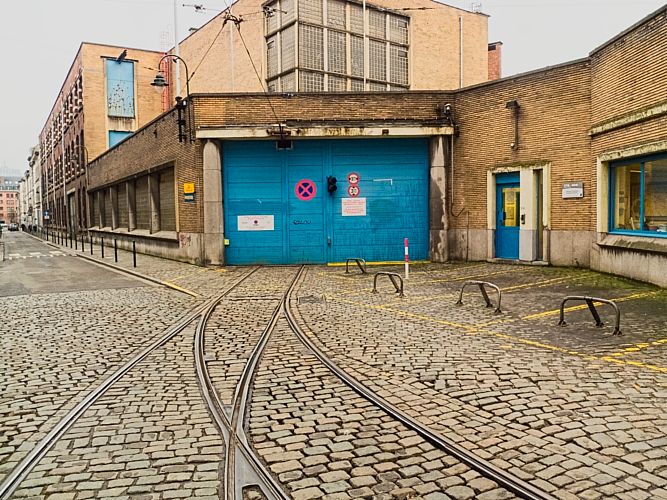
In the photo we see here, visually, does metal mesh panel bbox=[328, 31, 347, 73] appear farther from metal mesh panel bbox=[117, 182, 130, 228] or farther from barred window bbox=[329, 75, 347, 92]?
metal mesh panel bbox=[117, 182, 130, 228]

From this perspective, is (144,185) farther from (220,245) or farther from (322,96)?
(322,96)

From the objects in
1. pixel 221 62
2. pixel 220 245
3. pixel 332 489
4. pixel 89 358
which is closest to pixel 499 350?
pixel 332 489

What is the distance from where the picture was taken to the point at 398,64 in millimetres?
31484

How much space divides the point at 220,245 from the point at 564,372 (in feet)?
49.1

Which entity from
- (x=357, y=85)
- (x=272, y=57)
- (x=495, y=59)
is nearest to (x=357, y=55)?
(x=357, y=85)

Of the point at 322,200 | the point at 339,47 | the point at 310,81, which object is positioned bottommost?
the point at 322,200

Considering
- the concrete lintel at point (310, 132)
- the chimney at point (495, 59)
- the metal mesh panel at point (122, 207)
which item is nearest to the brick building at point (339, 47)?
the chimney at point (495, 59)

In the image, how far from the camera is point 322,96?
1908 centimetres

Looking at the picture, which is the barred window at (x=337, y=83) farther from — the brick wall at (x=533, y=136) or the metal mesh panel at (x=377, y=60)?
the brick wall at (x=533, y=136)

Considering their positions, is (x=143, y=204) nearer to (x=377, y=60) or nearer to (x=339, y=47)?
(x=339, y=47)

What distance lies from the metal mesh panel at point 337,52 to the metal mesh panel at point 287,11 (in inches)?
85.4

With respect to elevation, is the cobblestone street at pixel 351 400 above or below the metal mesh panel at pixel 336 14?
below

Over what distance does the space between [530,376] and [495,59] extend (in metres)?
39.4

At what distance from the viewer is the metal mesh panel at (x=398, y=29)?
1223 inches
